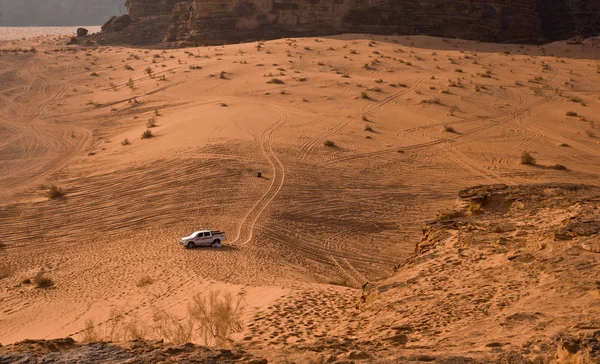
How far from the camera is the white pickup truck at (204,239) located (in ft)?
47.2

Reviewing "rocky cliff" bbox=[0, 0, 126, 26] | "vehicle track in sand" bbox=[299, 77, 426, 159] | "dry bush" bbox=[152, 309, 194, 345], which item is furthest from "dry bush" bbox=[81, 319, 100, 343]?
"rocky cliff" bbox=[0, 0, 126, 26]

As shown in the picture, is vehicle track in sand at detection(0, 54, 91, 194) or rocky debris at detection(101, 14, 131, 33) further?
rocky debris at detection(101, 14, 131, 33)

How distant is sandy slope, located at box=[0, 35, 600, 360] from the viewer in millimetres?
12656

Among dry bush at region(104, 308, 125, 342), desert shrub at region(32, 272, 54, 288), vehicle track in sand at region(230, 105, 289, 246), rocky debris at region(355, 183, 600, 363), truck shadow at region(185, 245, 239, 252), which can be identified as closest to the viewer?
rocky debris at region(355, 183, 600, 363)

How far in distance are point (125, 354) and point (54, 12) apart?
4543 inches

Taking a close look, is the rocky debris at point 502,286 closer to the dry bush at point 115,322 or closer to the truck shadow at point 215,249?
the dry bush at point 115,322

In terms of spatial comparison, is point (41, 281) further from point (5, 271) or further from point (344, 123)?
point (344, 123)

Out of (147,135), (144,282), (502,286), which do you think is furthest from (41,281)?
(147,135)

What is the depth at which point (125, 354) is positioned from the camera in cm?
580

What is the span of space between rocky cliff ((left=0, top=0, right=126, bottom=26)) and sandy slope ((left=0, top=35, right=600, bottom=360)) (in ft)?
259

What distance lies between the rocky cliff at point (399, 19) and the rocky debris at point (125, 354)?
3906 cm

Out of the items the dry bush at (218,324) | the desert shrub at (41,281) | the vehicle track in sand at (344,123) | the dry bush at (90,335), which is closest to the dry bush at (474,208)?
the dry bush at (218,324)

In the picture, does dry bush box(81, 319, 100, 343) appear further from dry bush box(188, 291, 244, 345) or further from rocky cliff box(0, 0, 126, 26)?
rocky cliff box(0, 0, 126, 26)

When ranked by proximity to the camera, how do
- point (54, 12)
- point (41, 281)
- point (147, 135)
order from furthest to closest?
1. point (54, 12)
2. point (147, 135)
3. point (41, 281)
